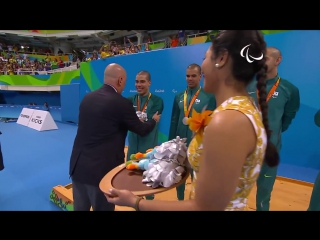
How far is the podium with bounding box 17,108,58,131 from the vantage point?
7199mm

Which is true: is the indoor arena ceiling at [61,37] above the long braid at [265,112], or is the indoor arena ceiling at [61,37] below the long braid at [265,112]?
above

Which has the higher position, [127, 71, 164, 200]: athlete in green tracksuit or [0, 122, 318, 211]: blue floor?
[127, 71, 164, 200]: athlete in green tracksuit

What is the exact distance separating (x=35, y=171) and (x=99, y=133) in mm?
3069

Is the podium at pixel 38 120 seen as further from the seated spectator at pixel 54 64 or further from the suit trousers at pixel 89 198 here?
the seated spectator at pixel 54 64

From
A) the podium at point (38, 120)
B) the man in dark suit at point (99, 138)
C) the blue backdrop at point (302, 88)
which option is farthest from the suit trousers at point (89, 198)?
the podium at point (38, 120)

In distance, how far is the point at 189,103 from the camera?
8.44 ft

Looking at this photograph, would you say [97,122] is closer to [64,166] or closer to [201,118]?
[201,118]

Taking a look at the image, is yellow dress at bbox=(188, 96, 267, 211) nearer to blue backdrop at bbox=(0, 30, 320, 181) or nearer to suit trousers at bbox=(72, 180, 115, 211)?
suit trousers at bbox=(72, 180, 115, 211)

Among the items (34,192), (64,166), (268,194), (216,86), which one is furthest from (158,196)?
(216,86)

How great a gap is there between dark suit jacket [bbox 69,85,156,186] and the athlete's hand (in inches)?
26.6

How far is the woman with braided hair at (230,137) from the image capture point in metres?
0.59

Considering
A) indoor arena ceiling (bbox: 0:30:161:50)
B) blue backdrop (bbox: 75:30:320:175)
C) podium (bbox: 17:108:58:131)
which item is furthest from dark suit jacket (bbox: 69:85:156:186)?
indoor arena ceiling (bbox: 0:30:161:50)

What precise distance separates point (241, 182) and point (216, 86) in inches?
13.8

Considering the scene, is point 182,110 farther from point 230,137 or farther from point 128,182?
point 230,137
